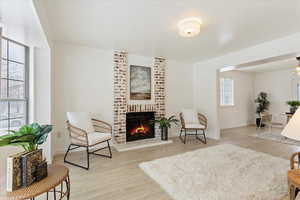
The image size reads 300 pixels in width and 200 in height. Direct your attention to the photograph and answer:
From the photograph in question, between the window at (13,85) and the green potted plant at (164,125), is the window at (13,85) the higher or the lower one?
the higher one

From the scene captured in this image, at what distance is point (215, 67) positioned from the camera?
4445 millimetres

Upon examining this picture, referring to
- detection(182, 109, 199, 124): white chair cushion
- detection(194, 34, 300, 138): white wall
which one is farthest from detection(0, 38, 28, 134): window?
detection(194, 34, 300, 138): white wall

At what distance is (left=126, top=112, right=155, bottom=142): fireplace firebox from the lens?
4000mm

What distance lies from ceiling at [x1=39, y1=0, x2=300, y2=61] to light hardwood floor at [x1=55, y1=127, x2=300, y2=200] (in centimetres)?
237

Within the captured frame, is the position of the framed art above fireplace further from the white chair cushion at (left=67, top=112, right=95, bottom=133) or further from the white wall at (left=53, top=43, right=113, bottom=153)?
the white chair cushion at (left=67, top=112, right=95, bottom=133)

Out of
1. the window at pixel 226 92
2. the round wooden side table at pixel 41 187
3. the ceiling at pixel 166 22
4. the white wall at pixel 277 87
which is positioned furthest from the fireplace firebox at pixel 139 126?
the white wall at pixel 277 87

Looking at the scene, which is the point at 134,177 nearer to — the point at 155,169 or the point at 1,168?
the point at 155,169

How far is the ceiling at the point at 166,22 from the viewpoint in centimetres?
196

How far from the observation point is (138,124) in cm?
414

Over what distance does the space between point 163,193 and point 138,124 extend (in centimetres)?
240

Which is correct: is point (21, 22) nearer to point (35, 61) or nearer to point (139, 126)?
point (35, 61)

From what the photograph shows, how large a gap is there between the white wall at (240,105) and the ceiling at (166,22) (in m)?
3.14

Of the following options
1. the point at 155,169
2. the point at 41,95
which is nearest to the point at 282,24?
the point at 155,169

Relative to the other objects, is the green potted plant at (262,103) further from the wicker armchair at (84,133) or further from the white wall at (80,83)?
the wicker armchair at (84,133)
